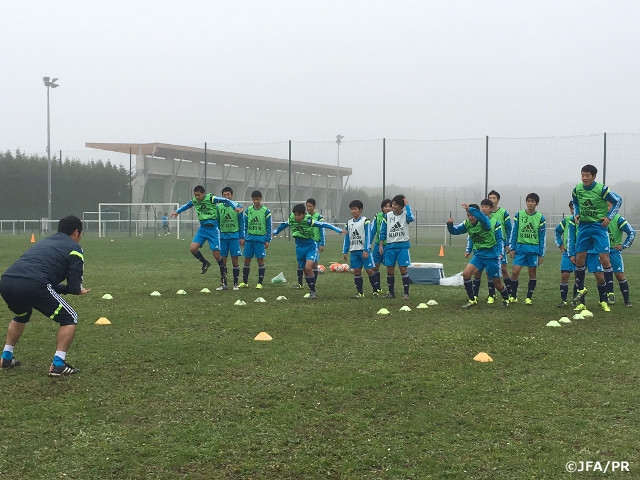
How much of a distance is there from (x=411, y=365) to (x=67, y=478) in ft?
12.4

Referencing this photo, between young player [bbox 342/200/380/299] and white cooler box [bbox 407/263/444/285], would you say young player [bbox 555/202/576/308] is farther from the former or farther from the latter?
white cooler box [bbox 407/263/444/285]

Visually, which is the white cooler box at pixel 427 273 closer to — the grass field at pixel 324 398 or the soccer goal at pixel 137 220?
the grass field at pixel 324 398

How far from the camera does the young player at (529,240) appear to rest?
12328mm

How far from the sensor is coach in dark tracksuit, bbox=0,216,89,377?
669 centimetres

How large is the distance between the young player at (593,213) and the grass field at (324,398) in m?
1.19

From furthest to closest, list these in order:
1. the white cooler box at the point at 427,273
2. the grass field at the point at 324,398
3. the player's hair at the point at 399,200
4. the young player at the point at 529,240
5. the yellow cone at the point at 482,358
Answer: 1. the white cooler box at the point at 427,273
2. the player's hair at the point at 399,200
3. the young player at the point at 529,240
4. the yellow cone at the point at 482,358
5. the grass field at the point at 324,398

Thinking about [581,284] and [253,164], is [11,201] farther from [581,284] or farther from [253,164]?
[581,284]

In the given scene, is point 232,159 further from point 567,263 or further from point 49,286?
point 49,286

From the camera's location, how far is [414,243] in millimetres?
35000

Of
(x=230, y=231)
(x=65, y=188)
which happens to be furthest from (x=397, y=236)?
(x=65, y=188)

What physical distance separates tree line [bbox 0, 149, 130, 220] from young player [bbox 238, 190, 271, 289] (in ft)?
108

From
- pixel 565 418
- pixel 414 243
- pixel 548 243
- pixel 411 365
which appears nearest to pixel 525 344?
pixel 411 365

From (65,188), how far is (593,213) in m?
40.3

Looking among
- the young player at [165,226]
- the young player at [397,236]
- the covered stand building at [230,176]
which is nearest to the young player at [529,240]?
the young player at [397,236]
